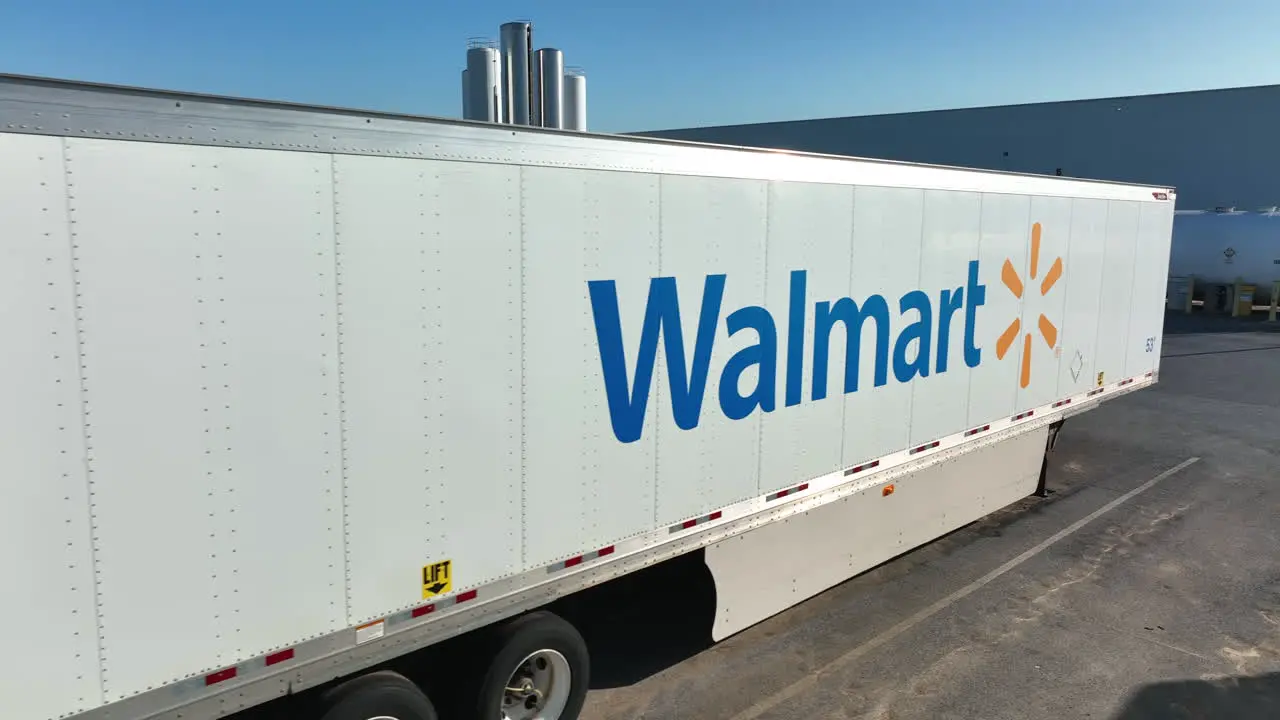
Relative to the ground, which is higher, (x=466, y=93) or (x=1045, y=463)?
(x=466, y=93)

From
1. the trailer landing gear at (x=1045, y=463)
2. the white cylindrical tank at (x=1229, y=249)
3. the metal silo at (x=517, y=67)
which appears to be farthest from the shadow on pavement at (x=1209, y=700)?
the white cylindrical tank at (x=1229, y=249)

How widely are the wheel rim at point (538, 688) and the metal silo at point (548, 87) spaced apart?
5.65m

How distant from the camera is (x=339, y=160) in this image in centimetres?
396

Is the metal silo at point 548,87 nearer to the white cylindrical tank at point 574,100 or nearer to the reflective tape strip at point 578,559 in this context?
the white cylindrical tank at point 574,100

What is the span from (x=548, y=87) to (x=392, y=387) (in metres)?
6.24

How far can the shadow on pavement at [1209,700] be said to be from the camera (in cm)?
588

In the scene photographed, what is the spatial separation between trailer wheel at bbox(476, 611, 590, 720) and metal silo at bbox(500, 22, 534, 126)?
538cm

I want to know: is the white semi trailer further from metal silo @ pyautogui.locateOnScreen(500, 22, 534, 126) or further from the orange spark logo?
metal silo @ pyautogui.locateOnScreen(500, 22, 534, 126)

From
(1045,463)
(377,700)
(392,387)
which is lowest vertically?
(1045,463)

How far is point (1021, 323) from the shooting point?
9.00 m

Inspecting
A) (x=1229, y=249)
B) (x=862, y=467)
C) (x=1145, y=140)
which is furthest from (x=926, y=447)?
(x=1145, y=140)

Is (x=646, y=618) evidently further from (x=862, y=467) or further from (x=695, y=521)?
(x=862, y=467)

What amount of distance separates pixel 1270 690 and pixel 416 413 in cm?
617

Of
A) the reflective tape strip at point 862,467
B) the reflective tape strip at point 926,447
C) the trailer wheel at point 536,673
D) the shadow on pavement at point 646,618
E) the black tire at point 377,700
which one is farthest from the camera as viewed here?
the reflective tape strip at point 926,447
